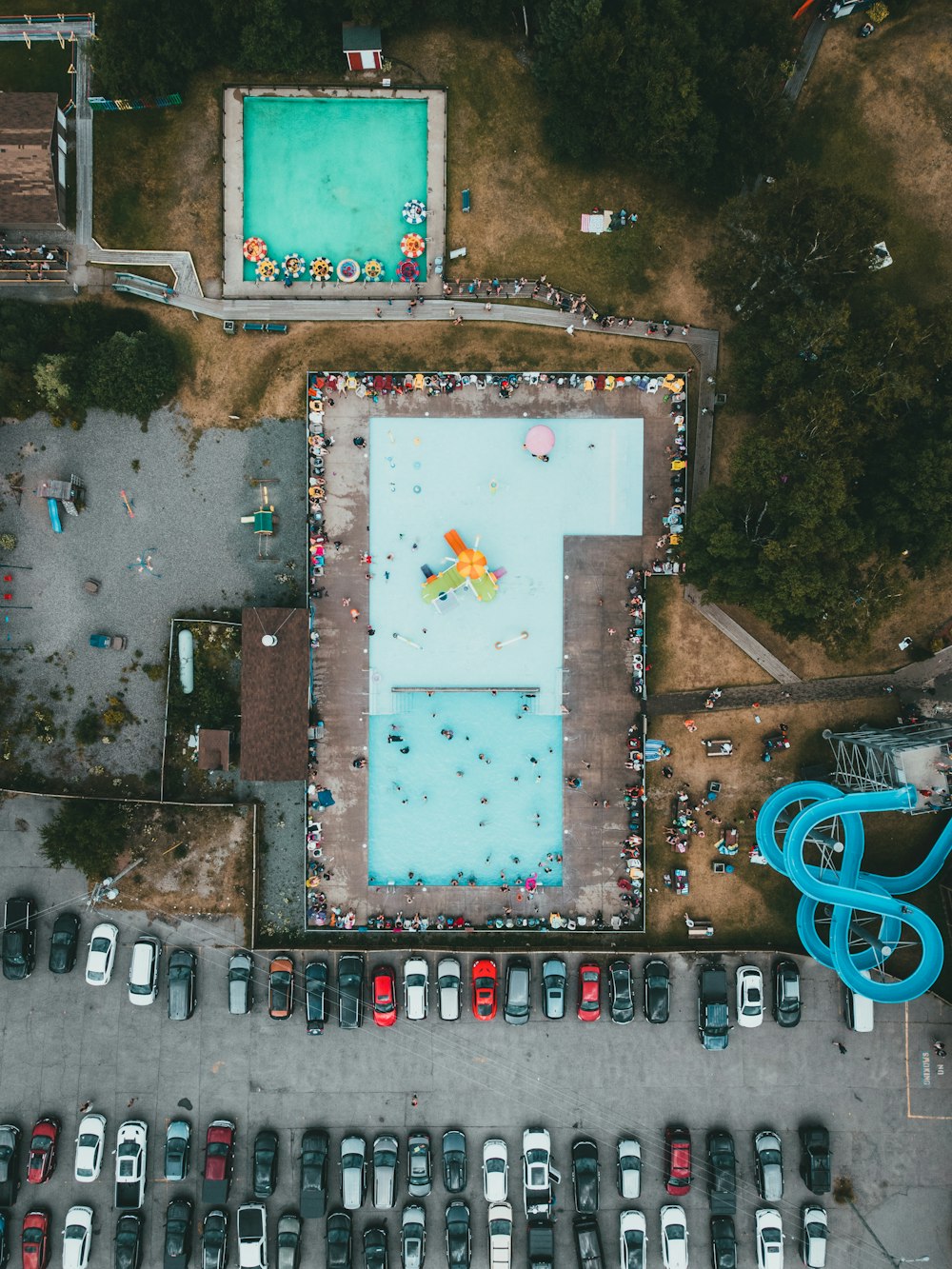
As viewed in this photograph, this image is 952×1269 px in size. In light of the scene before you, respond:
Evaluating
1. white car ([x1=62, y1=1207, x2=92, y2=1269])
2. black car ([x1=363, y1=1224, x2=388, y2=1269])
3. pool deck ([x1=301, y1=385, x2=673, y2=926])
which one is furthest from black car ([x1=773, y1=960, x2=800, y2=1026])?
white car ([x1=62, y1=1207, x2=92, y2=1269])

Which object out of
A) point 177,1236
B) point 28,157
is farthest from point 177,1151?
point 28,157

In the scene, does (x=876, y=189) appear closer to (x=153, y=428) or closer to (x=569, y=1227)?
(x=153, y=428)

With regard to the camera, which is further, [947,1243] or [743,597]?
[947,1243]

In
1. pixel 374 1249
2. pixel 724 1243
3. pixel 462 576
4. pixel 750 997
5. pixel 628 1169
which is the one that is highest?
pixel 462 576

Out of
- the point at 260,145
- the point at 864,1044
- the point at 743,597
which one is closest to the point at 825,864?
the point at 864,1044

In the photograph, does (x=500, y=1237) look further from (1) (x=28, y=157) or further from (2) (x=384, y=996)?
(1) (x=28, y=157)

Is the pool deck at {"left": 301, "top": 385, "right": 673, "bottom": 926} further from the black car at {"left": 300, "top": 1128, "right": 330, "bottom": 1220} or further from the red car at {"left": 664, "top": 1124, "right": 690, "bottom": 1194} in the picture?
the red car at {"left": 664, "top": 1124, "right": 690, "bottom": 1194}
